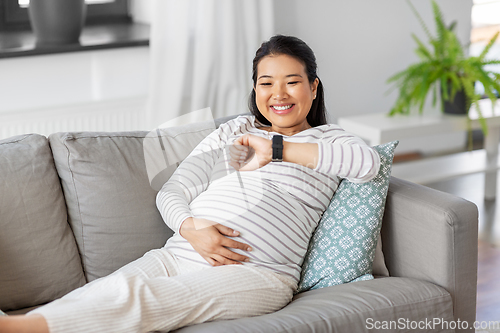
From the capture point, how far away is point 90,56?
8.95 ft

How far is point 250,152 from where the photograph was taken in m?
1.50

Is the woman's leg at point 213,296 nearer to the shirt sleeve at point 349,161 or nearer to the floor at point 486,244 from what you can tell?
the shirt sleeve at point 349,161

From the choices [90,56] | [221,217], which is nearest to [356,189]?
[221,217]

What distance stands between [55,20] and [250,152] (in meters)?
1.57

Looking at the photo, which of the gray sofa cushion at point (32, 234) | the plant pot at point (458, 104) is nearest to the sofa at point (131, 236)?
the gray sofa cushion at point (32, 234)

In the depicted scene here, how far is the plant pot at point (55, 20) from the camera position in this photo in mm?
2600

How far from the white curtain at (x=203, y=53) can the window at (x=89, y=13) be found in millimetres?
412

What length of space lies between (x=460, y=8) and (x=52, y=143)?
3.02 m

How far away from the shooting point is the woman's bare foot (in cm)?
113

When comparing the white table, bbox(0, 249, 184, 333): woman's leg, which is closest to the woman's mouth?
bbox(0, 249, 184, 333): woman's leg

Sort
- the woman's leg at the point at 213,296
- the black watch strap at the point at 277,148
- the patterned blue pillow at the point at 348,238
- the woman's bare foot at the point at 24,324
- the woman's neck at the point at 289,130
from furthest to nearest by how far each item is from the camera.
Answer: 1. the woman's neck at the point at 289,130
2. the patterned blue pillow at the point at 348,238
3. the black watch strap at the point at 277,148
4. the woman's leg at the point at 213,296
5. the woman's bare foot at the point at 24,324

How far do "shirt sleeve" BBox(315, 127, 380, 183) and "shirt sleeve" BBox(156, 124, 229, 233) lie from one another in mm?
342

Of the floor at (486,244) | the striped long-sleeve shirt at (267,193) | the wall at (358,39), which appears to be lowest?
the floor at (486,244)

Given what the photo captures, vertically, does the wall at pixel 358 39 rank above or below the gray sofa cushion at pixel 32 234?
above
